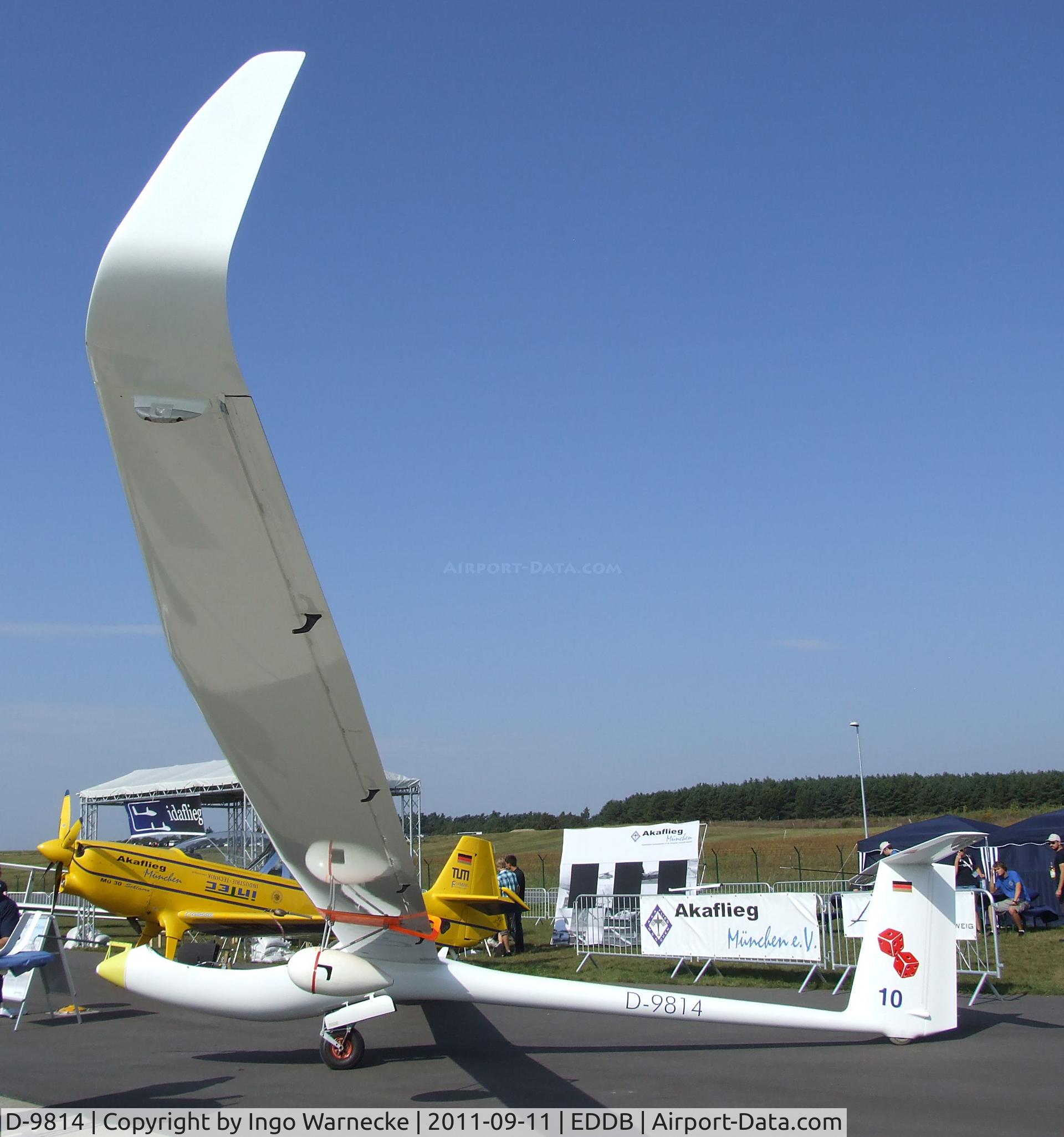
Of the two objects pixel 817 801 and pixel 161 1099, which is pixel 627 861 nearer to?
pixel 161 1099

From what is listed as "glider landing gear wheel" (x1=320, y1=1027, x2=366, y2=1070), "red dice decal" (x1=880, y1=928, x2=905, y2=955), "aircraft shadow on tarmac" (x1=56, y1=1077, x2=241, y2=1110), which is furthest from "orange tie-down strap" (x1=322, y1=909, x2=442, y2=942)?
"red dice decal" (x1=880, y1=928, x2=905, y2=955)

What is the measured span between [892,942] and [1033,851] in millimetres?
14724

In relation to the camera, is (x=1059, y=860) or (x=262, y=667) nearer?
(x=262, y=667)

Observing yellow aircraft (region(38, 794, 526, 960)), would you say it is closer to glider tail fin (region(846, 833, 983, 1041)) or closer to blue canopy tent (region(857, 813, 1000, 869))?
glider tail fin (region(846, 833, 983, 1041))

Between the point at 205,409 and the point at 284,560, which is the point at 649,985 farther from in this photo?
the point at 205,409

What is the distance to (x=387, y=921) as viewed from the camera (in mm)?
6168

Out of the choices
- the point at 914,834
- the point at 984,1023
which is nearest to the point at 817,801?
the point at 914,834

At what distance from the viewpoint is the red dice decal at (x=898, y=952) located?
251 inches

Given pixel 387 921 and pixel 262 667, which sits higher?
pixel 262 667

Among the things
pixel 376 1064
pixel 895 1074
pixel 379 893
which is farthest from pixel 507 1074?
pixel 895 1074

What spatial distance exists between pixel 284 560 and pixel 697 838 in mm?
13135

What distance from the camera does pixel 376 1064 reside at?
6387 millimetres

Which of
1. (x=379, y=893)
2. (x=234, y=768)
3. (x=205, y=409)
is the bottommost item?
(x=379, y=893)

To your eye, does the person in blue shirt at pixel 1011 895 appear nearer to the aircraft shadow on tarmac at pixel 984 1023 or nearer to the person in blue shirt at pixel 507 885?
the aircraft shadow on tarmac at pixel 984 1023
